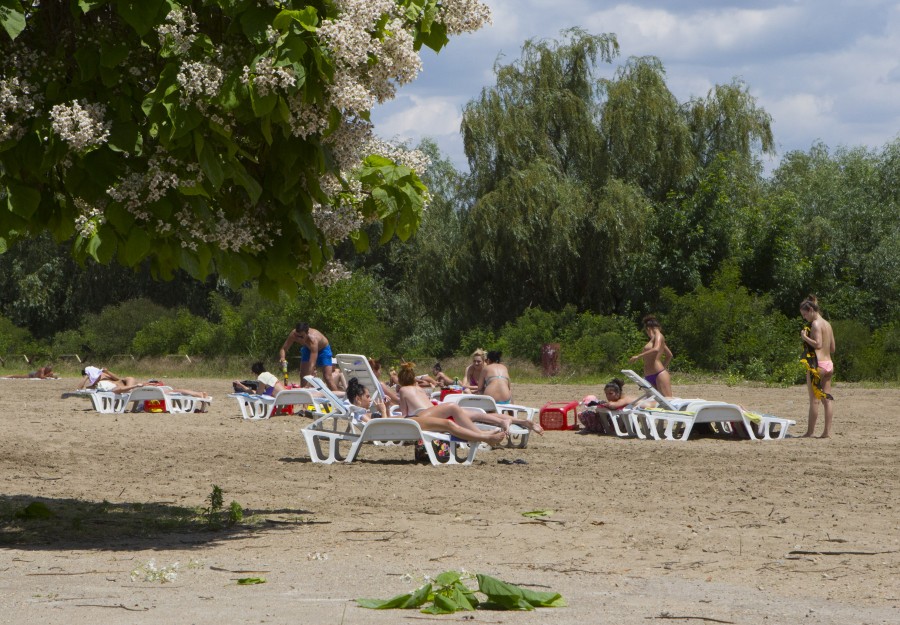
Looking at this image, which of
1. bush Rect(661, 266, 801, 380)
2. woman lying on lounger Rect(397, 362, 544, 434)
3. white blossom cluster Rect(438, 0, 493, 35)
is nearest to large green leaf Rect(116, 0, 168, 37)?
white blossom cluster Rect(438, 0, 493, 35)

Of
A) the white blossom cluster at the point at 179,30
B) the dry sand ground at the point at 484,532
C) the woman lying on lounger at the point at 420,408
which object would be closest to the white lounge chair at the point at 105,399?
the dry sand ground at the point at 484,532

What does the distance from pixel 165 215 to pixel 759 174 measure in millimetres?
34752

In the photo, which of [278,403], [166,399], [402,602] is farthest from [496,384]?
[402,602]

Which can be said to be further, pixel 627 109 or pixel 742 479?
pixel 627 109

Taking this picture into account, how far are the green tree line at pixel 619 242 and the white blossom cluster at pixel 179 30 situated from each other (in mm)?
25689

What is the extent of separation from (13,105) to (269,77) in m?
1.35

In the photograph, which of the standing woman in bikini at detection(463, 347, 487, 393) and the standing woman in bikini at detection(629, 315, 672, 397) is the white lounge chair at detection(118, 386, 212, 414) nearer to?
the standing woman in bikini at detection(463, 347, 487, 393)

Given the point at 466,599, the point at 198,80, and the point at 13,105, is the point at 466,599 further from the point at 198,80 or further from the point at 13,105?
the point at 13,105

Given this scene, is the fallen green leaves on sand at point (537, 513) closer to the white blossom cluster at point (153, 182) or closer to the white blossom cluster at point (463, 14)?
the white blossom cluster at point (463, 14)

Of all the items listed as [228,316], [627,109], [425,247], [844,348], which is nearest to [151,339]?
[228,316]

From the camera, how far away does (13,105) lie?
5.97 metres

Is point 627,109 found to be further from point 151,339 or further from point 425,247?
point 151,339

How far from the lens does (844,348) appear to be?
99.1 feet

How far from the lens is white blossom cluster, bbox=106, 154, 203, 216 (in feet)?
19.7
